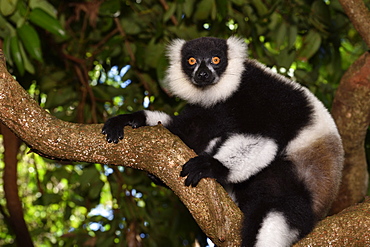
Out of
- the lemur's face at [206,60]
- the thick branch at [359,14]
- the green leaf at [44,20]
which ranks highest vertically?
the thick branch at [359,14]

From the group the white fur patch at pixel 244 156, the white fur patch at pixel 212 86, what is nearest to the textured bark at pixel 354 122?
the white fur patch at pixel 212 86

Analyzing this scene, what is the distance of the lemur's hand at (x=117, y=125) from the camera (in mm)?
2912

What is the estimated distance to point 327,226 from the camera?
2.95 metres

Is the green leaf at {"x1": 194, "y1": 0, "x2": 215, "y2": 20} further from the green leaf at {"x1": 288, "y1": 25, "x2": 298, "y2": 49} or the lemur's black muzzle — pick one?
the green leaf at {"x1": 288, "y1": 25, "x2": 298, "y2": 49}

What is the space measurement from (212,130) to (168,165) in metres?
0.90

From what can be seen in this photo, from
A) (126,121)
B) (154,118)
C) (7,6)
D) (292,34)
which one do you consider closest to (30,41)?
(7,6)

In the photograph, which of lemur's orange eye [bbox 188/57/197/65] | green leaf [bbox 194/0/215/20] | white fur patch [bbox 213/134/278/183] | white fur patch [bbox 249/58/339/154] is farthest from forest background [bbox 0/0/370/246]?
white fur patch [bbox 213/134/278/183]

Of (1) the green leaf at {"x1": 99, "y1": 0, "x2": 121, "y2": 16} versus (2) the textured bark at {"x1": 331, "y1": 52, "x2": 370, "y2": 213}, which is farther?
(1) the green leaf at {"x1": 99, "y1": 0, "x2": 121, "y2": 16}

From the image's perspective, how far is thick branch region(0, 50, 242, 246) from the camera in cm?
273

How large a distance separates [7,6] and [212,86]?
1.69 m

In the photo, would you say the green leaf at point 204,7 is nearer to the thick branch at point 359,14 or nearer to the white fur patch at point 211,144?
the thick branch at point 359,14

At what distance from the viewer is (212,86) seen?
3912 millimetres

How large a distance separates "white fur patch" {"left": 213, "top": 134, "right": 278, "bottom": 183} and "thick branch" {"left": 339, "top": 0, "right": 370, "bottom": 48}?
166 centimetres

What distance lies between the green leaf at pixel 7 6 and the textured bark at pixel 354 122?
10.1ft
